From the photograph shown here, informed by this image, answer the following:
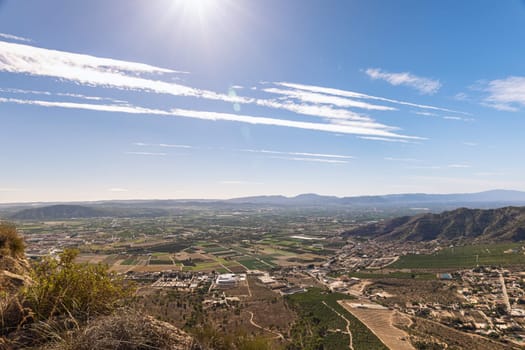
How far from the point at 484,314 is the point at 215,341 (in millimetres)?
54682

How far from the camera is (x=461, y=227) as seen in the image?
412ft

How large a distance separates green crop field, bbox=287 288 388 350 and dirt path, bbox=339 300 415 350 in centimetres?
98

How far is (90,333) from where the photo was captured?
4695mm

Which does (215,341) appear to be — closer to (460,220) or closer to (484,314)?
(484,314)

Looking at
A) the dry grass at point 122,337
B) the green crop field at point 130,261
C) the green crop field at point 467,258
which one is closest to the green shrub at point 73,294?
the dry grass at point 122,337

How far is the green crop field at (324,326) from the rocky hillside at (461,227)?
87.3 meters

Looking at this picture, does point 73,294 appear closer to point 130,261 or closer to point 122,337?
point 122,337

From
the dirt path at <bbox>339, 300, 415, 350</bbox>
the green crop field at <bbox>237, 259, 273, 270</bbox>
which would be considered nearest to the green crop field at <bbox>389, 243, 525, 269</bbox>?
the green crop field at <bbox>237, 259, 273, 270</bbox>

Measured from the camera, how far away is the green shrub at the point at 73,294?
5801 mm

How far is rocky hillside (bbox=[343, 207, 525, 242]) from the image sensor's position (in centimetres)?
10750

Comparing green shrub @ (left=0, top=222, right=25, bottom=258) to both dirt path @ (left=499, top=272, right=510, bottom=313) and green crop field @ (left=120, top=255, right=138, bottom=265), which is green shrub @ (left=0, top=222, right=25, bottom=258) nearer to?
dirt path @ (left=499, top=272, right=510, bottom=313)

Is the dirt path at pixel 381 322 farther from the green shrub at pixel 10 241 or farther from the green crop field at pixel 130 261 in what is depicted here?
the green crop field at pixel 130 261

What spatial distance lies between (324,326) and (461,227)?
115 m

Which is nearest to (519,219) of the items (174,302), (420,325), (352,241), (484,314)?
(352,241)
